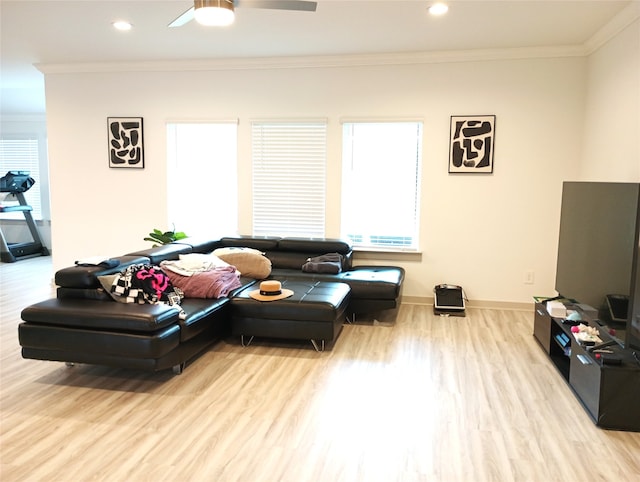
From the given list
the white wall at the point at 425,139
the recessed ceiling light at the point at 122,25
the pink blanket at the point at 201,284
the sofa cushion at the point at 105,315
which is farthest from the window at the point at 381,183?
the sofa cushion at the point at 105,315

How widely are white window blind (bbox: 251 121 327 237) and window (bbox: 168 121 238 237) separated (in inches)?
13.8

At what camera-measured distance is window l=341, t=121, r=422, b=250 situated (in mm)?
5617

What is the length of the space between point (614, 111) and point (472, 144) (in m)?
1.38

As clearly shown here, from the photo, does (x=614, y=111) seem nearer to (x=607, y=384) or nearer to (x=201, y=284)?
(x=607, y=384)

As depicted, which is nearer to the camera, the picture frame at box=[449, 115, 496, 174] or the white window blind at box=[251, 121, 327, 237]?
the picture frame at box=[449, 115, 496, 174]

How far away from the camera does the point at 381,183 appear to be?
5727mm

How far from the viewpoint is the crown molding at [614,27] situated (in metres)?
3.79

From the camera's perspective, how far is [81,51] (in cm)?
552

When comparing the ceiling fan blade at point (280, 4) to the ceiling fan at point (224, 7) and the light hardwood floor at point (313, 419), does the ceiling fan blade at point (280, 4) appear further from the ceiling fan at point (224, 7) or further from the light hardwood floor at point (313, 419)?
the light hardwood floor at point (313, 419)

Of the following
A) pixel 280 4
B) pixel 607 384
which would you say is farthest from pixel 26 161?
pixel 607 384

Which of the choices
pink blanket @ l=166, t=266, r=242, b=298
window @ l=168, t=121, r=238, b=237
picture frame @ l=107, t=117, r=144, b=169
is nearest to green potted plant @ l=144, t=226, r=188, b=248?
window @ l=168, t=121, r=238, b=237

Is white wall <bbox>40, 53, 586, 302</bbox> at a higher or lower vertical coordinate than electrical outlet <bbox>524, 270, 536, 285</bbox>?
higher

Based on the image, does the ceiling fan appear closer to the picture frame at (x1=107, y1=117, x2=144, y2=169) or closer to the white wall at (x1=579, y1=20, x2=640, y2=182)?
the white wall at (x1=579, y1=20, x2=640, y2=182)

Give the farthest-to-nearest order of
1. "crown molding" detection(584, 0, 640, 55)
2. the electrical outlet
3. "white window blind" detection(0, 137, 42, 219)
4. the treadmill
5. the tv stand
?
"white window blind" detection(0, 137, 42, 219), the treadmill, the electrical outlet, "crown molding" detection(584, 0, 640, 55), the tv stand
